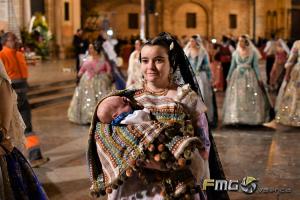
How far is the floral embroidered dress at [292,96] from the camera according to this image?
933cm

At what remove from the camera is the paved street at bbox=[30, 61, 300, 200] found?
5756 millimetres

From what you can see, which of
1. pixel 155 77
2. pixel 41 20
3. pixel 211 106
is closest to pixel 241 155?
pixel 211 106

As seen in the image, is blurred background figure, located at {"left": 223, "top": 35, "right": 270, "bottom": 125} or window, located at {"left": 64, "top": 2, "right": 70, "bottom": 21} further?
window, located at {"left": 64, "top": 2, "right": 70, "bottom": 21}

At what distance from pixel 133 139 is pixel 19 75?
14.0 ft

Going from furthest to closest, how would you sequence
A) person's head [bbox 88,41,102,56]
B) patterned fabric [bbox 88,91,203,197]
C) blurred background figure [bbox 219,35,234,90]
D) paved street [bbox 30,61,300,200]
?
blurred background figure [bbox 219,35,234,90] < person's head [bbox 88,41,102,56] < paved street [bbox 30,61,300,200] < patterned fabric [bbox 88,91,203,197]

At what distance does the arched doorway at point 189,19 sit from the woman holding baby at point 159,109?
33996 millimetres

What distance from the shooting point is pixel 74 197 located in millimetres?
5465

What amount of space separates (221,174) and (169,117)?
0.62 metres

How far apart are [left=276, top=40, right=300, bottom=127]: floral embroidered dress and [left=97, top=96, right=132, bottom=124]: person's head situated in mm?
7030

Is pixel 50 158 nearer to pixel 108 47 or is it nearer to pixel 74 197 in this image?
pixel 74 197

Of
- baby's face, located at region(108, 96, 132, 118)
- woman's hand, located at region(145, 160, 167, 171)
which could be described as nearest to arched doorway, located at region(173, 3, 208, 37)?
baby's face, located at region(108, 96, 132, 118)

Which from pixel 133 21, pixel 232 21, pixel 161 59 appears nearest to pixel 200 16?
pixel 232 21

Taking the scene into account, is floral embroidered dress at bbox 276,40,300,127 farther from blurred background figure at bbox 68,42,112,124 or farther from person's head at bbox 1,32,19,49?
person's head at bbox 1,32,19,49

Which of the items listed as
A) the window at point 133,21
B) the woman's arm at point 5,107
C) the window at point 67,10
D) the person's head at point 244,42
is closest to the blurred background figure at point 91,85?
the person's head at point 244,42
